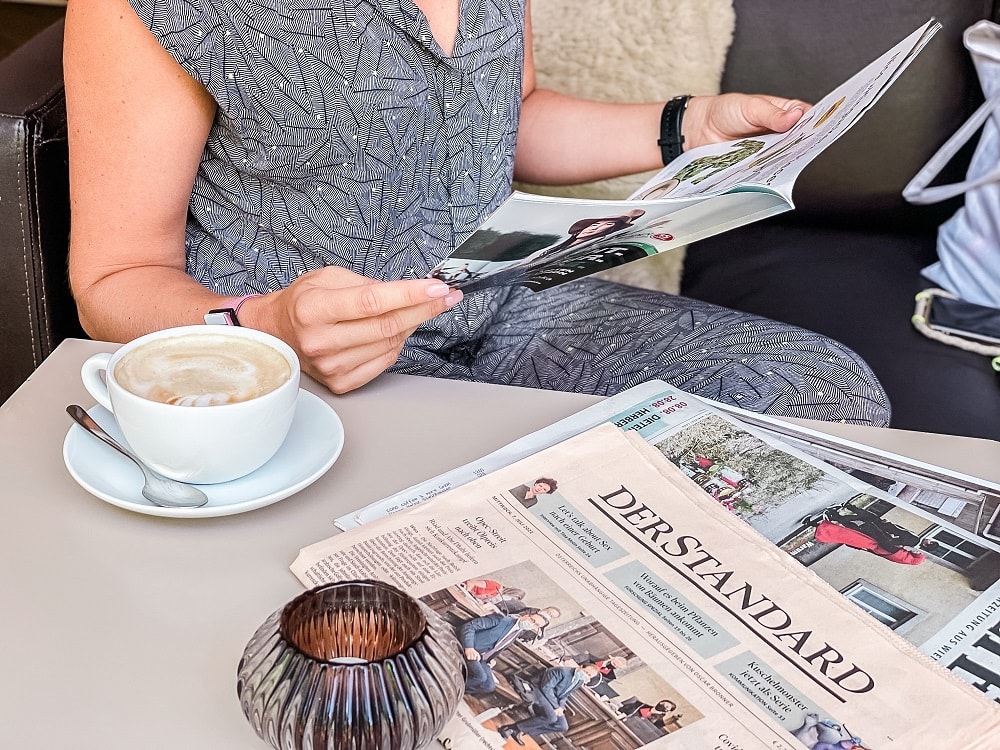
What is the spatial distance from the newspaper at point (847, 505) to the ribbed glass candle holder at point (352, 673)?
6.8 inches

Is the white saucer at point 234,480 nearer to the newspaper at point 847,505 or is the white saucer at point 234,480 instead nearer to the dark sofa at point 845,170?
the newspaper at point 847,505

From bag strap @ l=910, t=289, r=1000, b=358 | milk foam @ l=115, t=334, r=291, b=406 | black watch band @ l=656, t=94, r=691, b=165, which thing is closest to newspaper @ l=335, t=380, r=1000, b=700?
milk foam @ l=115, t=334, r=291, b=406

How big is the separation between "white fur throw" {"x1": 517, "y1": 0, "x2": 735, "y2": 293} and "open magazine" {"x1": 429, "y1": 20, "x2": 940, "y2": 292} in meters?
0.82

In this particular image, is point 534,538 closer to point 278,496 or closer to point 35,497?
point 278,496

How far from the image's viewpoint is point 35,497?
2.15 ft

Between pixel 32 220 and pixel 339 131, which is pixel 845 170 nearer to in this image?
pixel 339 131

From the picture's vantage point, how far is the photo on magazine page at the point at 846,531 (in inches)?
22.9

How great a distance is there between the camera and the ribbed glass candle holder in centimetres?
42

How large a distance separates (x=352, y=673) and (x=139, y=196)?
0.61 metres

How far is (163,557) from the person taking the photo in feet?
2.00

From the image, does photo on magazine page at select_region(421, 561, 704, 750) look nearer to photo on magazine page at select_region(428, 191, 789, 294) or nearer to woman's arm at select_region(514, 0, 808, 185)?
photo on magazine page at select_region(428, 191, 789, 294)

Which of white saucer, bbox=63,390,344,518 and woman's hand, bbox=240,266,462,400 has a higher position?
woman's hand, bbox=240,266,462,400

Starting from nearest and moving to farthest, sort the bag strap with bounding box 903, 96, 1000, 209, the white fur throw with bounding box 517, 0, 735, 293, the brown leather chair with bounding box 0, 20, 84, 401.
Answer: the brown leather chair with bounding box 0, 20, 84, 401 → the bag strap with bounding box 903, 96, 1000, 209 → the white fur throw with bounding box 517, 0, 735, 293

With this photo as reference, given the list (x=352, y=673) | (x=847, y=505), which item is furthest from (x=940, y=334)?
(x=352, y=673)
